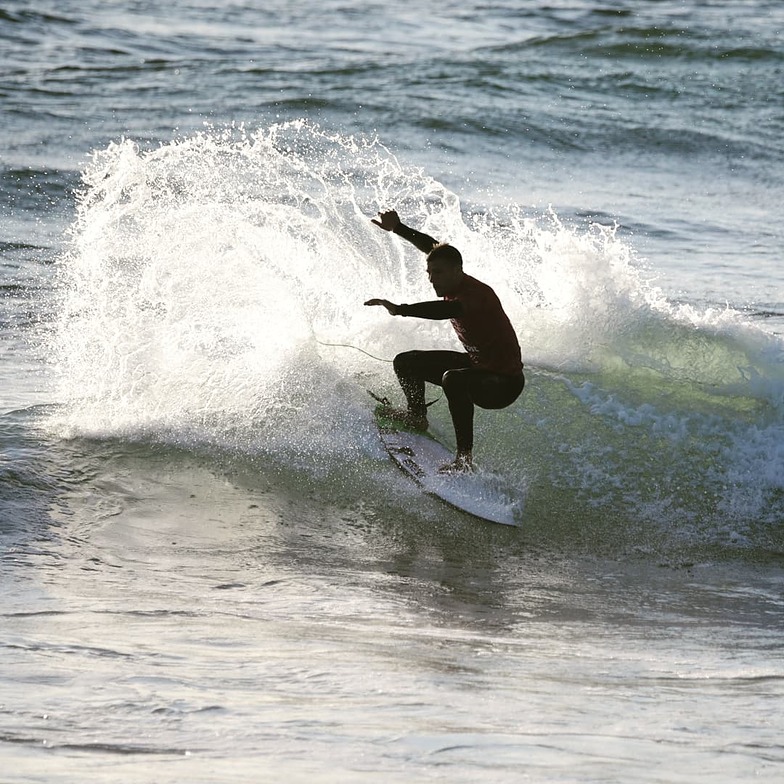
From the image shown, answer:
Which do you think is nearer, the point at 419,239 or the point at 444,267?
the point at 444,267

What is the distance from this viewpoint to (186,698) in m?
4.43

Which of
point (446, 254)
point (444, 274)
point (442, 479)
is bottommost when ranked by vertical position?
point (442, 479)

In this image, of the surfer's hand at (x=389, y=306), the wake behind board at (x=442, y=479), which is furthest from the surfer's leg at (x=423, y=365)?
the surfer's hand at (x=389, y=306)

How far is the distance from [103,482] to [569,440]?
305 centimetres

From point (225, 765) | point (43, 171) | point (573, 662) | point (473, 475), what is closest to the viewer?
point (225, 765)

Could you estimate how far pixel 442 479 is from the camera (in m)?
7.71

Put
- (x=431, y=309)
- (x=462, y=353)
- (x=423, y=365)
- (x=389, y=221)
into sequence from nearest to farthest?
(x=431, y=309) < (x=389, y=221) < (x=462, y=353) < (x=423, y=365)

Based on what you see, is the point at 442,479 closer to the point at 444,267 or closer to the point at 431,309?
the point at 431,309

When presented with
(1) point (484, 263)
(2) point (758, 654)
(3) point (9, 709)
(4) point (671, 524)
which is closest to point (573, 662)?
(2) point (758, 654)

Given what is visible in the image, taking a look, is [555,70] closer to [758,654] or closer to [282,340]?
[282,340]

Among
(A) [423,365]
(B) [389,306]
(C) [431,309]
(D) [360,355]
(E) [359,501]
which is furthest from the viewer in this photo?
(D) [360,355]

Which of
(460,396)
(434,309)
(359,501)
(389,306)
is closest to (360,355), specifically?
(359,501)

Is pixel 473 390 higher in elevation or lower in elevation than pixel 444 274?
lower

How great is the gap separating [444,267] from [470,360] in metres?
0.75
